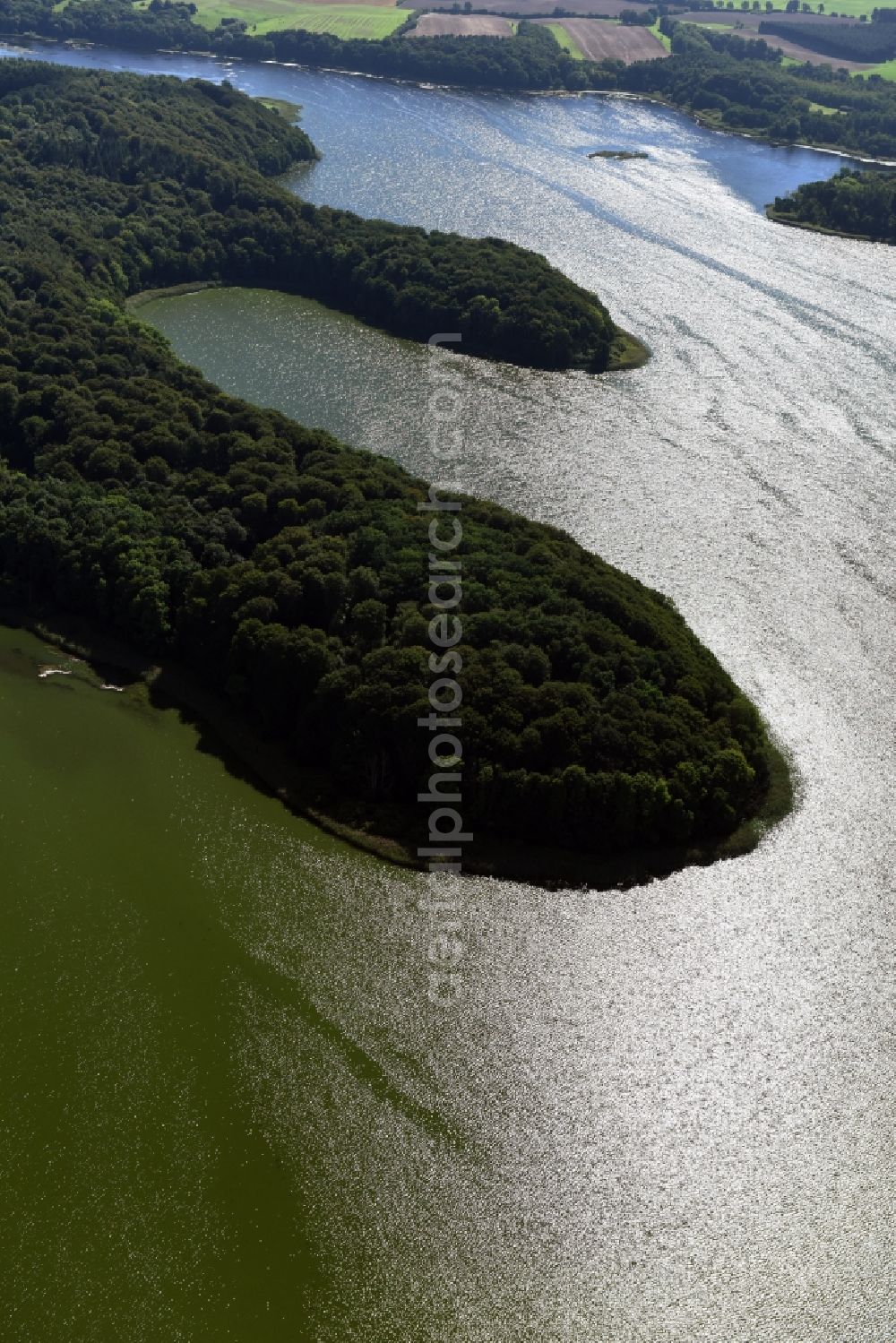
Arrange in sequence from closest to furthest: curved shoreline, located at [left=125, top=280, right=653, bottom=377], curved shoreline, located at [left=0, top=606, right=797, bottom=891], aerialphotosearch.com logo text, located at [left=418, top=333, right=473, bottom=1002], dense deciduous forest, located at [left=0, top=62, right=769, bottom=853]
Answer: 1. aerialphotosearch.com logo text, located at [left=418, top=333, right=473, bottom=1002]
2. curved shoreline, located at [left=0, top=606, right=797, bottom=891]
3. dense deciduous forest, located at [left=0, top=62, right=769, bottom=853]
4. curved shoreline, located at [left=125, top=280, right=653, bottom=377]

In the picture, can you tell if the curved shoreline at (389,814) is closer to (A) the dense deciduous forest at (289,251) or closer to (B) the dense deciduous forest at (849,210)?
(A) the dense deciduous forest at (289,251)

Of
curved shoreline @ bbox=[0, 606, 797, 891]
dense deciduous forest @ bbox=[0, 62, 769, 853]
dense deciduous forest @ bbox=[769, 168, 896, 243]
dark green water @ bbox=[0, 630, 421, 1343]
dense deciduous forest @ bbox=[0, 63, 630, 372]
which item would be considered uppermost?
dense deciduous forest @ bbox=[769, 168, 896, 243]

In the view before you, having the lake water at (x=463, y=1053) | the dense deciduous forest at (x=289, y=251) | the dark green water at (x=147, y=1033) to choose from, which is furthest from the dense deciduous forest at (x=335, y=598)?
the dense deciduous forest at (x=289, y=251)

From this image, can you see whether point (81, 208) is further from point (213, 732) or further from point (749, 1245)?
point (749, 1245)

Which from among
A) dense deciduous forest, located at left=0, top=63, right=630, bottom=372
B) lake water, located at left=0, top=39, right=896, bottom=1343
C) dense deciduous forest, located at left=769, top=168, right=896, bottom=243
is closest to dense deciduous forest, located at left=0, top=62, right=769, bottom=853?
lake water, located at left=0, top=39, right=896, bottom=1343

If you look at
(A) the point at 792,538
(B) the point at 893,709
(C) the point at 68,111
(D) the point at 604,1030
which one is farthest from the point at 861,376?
(C) the point at 68,111

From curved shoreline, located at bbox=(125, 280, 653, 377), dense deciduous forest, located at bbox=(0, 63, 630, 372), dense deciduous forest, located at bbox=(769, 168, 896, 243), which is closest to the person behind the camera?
curved shoreline, located at bbox=(125, 280, 653, 377)

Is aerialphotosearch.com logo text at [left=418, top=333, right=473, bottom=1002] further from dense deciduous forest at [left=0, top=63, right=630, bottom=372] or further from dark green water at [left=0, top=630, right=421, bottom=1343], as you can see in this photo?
dense deciduous forest at [left=0, top=63, right=630, bottom=372]
